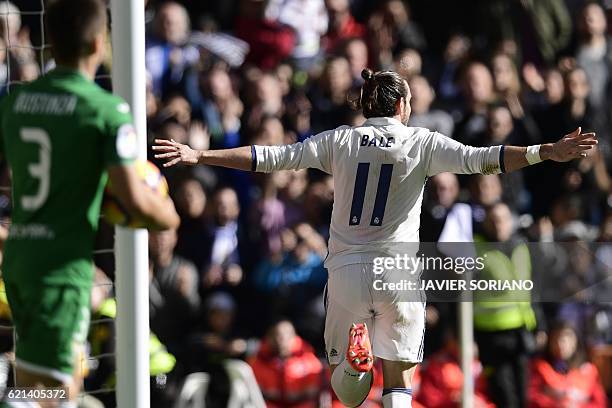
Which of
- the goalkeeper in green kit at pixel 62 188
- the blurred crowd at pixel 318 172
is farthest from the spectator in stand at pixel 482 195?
the goalkeeper in green kit at pixel 62 188

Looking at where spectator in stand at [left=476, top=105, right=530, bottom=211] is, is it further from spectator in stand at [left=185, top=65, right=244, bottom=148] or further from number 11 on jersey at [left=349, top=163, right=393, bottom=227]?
number 11 on jersey at [left=349, top=163, right=393, bottom=227]

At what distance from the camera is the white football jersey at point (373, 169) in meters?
6.96

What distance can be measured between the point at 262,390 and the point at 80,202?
189 inches

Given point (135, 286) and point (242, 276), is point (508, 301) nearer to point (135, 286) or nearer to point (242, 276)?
Answer: point (242, 276)

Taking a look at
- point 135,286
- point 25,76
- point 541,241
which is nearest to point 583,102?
point 541,241

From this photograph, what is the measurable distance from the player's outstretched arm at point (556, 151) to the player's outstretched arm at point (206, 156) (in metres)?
1.46

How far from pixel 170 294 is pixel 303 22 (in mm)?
2925

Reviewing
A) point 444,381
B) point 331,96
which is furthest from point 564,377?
point 331,96

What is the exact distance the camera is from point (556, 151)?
6.70 m

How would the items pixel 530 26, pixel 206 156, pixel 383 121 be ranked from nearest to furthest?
pixel 206 156 → pixel 383 121 → pixel 530 26

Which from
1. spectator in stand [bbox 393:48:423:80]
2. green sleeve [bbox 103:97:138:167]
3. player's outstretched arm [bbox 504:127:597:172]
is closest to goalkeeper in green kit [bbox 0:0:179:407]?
green sleeve [bbox 103:97:138:167]

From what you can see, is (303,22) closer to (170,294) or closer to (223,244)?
(223,244)

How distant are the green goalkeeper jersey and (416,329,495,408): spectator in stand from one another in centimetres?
514

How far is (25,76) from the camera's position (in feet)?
30.3
